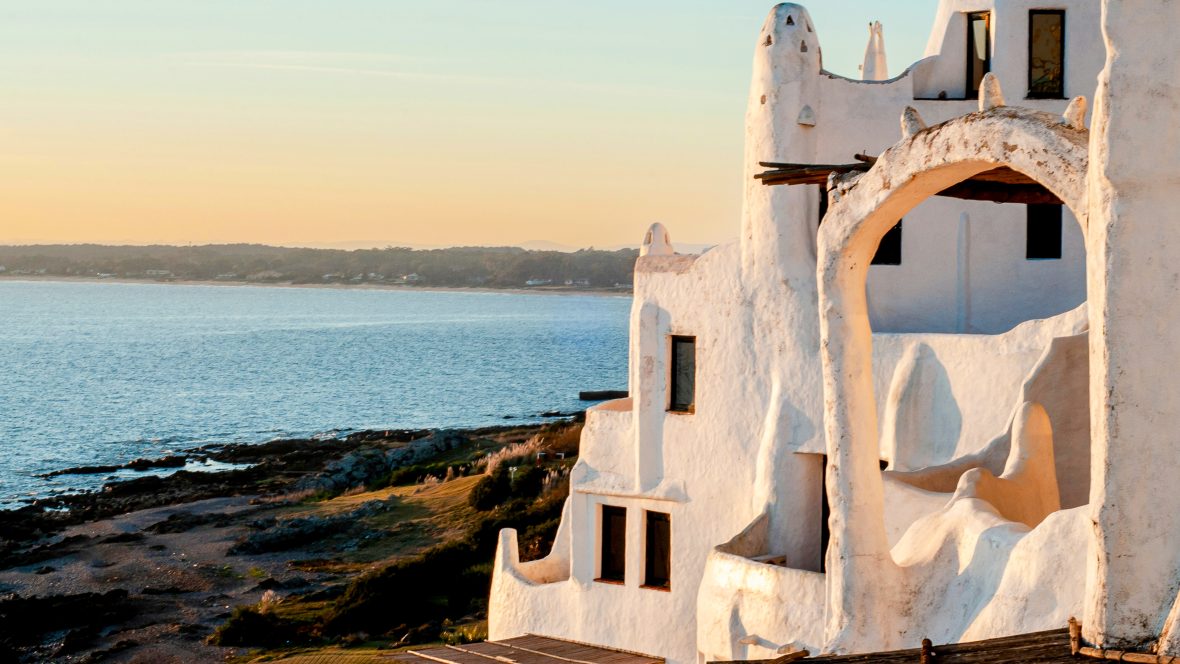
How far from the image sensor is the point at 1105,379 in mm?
9398

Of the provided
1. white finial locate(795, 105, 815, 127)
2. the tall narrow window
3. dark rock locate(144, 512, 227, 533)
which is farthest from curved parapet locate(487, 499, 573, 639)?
dark rock locate(144, 512, 227, 533)

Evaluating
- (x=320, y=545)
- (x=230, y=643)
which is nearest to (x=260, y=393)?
(x=320, y=545)

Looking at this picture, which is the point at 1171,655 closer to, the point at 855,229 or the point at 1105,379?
the point at 1105,379

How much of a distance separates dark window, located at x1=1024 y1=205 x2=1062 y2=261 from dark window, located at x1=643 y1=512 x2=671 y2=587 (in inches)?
257

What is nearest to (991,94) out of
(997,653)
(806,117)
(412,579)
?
(997,653)

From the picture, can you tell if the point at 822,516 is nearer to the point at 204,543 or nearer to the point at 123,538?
the point at 204,543

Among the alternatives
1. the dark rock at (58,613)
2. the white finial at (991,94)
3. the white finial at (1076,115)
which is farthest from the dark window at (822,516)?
the dark rock at (58,613)

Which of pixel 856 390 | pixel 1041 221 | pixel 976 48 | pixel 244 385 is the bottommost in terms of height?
pixel 244 385

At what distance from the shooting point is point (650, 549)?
21.9m

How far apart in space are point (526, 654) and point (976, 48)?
1095 centimetres

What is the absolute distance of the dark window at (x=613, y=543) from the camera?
22.2m

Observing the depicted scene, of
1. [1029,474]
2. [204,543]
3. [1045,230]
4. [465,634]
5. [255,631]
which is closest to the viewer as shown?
[1029,474]

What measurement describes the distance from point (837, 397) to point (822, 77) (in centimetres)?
850

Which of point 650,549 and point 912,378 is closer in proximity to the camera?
point 912,378
